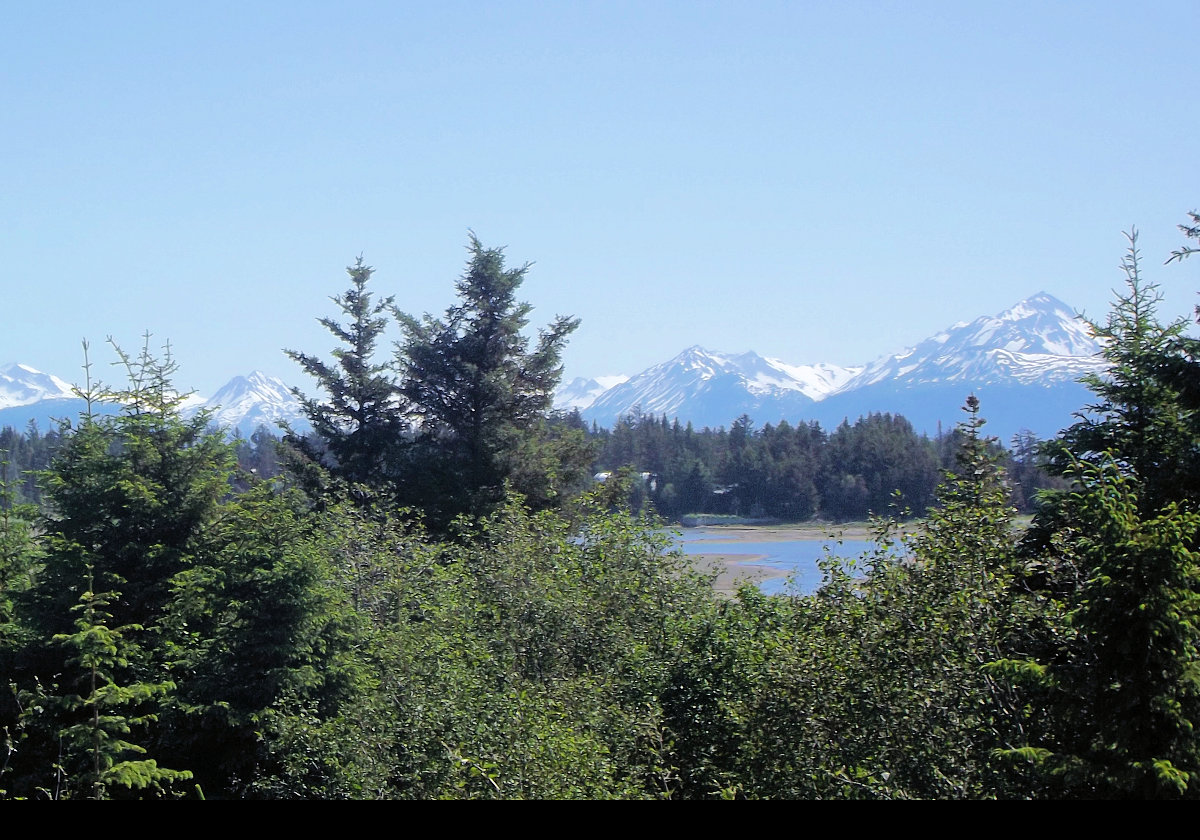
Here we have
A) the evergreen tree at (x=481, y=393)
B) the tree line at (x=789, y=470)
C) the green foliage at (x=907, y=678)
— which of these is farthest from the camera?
the tree line at (x=789, y=470)

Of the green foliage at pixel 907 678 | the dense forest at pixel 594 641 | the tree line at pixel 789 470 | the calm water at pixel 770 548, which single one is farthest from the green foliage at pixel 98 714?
the tree line at pixel 789 470

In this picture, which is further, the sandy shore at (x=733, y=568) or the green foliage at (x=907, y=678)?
the sandy shore at (x=733, y=568)

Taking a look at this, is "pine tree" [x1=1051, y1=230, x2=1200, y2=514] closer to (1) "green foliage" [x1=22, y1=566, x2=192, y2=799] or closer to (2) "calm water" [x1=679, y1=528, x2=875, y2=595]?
(1) "green foliage" [x1=22, y1=566, x2=192, y2=799]

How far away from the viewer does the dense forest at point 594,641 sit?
9148mm

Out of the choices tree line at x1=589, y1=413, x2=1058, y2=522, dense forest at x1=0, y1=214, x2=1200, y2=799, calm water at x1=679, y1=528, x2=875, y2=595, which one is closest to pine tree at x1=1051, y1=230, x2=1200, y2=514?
dense forest at x1=0, y1=214, x2=1200, y2=799

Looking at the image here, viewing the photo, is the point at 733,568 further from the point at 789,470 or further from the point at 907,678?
the point at 789,470

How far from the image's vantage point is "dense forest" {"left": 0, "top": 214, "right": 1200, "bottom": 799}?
30.0 feet

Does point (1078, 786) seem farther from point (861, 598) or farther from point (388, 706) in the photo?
point (388, 706)

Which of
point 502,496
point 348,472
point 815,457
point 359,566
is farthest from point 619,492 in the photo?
point 815,457

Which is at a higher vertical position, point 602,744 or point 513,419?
point 513,419

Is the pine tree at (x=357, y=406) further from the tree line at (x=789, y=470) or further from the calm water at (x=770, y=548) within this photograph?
the tree line at (x=789, y=470)

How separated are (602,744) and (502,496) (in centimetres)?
2123

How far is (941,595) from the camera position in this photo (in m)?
11.8

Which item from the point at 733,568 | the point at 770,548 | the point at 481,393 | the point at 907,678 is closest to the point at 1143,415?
the point at 907,678
